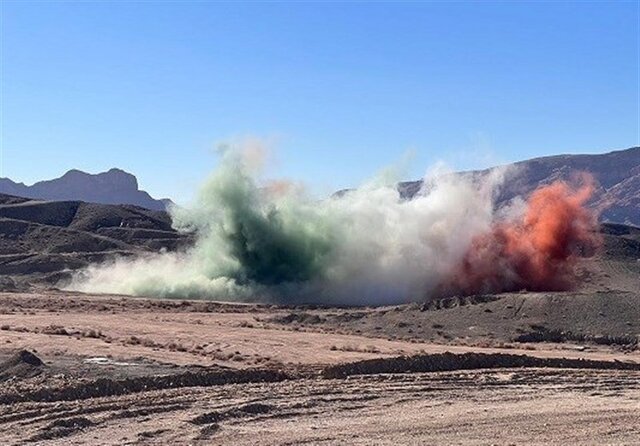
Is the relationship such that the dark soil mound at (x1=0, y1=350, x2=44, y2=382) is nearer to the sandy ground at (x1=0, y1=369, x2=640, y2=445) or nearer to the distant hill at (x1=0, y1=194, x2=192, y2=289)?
the sandy ground at (x1=0, y1=369, x2=640, y2=445)

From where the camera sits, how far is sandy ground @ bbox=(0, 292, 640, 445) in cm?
1908

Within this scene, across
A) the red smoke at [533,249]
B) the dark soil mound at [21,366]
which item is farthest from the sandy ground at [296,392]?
the red smoke at [533,249]

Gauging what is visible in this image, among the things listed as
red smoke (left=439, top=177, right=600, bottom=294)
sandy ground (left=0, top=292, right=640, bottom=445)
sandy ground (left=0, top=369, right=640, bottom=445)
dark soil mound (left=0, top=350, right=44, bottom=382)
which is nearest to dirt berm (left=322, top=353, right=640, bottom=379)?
sandy ground (left=0, top=292, right=640, bottom=445)

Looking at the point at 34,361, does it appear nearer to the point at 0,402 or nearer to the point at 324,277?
the point at 0,402

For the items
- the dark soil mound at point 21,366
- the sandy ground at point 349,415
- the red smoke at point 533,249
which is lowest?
the sandy ground at point 349,415

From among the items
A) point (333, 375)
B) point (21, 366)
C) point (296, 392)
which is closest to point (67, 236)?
point (21, 366)

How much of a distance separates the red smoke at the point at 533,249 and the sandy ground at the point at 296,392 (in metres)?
18.7

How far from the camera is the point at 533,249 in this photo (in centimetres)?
6762

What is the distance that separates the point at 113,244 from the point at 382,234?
41.6 metres

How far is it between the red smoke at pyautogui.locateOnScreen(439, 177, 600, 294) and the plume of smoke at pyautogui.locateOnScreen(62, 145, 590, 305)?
0.10m

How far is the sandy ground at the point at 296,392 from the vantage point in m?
19.1

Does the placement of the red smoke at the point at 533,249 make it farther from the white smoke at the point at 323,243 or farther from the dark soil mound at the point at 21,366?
the dark soil mound at the point at 21,366

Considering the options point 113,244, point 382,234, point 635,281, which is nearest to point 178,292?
point 382,234

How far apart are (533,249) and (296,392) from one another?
4694 centimetres
